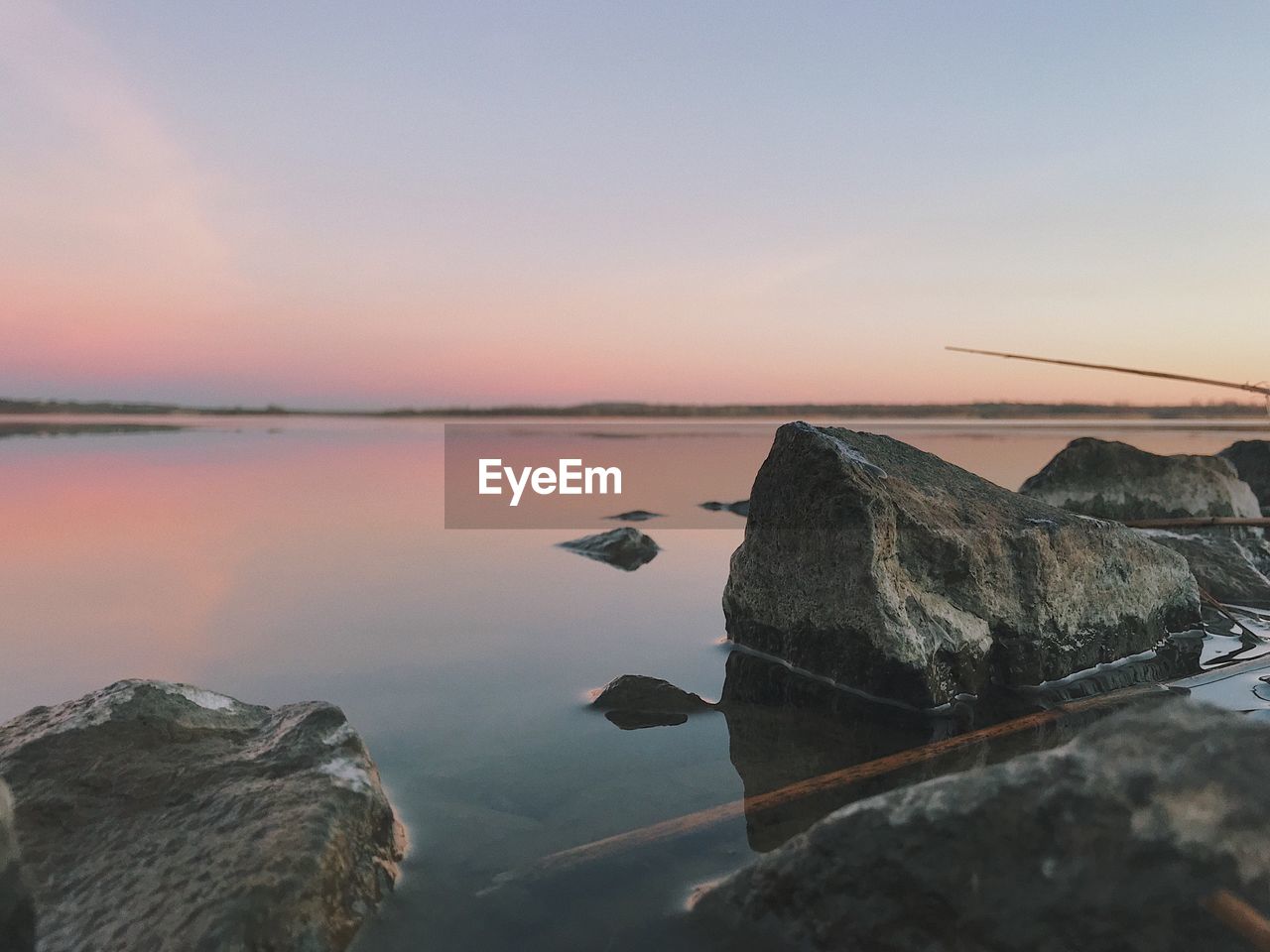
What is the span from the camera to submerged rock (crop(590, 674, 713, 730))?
15.6 feet

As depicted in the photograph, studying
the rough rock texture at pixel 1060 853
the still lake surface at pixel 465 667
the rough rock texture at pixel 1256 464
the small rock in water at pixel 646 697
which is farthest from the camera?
the rough rock texture at pixel 1256 464

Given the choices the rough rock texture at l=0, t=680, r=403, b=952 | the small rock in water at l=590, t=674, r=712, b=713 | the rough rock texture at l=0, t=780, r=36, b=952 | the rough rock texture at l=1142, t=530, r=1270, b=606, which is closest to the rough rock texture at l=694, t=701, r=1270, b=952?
the rough rock texture at l=0, t=680, r=403, b=952

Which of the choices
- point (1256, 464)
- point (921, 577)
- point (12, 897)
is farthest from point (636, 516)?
point (12, 897)

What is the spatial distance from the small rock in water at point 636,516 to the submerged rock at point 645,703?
8684mm

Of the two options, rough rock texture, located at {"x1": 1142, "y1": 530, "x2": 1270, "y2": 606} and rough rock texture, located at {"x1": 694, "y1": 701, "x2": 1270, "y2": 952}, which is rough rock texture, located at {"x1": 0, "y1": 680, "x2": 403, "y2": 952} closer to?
rough rock texture, located at {"x1": 694, "y1": 701, "x2": 1270, "y2": 952}

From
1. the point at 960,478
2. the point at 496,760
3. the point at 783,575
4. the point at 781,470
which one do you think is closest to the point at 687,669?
the point at 783,575

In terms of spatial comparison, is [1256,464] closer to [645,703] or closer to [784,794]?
[645,703]

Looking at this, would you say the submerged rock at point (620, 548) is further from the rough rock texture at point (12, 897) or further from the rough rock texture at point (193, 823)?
the rough rock texture at point (12, 897)

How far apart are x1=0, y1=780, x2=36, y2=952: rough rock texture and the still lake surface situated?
3.24 ft

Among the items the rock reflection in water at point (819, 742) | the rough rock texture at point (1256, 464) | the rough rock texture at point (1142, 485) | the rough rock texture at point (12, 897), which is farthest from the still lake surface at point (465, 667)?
the rough rock texture at point (1256, 464)

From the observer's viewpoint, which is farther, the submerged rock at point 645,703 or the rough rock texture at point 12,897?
the submerged rock at point 645,703

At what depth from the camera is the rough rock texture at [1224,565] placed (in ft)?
24.2

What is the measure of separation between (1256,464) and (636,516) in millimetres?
9961

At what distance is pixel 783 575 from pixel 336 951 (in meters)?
3.62
